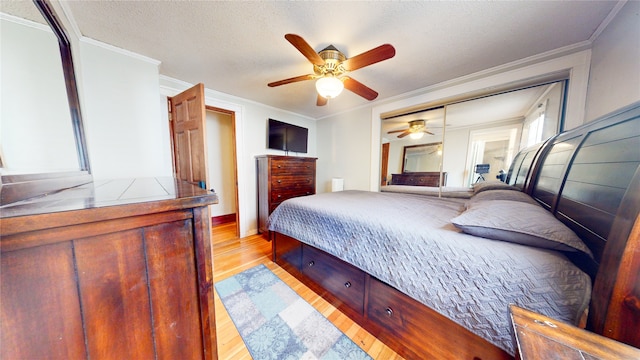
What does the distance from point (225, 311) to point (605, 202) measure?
2.26 meters

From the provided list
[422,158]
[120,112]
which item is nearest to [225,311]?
[120,112]

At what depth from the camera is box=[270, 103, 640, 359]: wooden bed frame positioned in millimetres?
542

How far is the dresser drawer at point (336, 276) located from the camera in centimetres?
135

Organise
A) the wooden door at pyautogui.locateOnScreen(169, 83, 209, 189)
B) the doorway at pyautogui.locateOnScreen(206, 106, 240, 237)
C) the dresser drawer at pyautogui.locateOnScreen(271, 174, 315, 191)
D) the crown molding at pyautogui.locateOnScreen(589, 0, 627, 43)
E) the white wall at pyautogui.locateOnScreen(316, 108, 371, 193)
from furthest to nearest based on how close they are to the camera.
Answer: the doorway at pyautogui.locateOnScreen(206, 106, 240, 237) < the white wall at pyautogui.locateOnScreen(316, 108, 371, 193) < the dresser drawer at pyautogui.locateOnScreen(271, 174, 315, 191) < the wooden door at pyautogui.locateOnScreen(169, 83, 209, 189) < the crown molding at pyautogui.locateOnScreen(589, 0, 627, 43)

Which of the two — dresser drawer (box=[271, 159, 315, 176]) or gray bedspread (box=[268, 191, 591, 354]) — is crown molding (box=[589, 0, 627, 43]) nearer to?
gray bedspread (box=[268, 191, 591, 354])

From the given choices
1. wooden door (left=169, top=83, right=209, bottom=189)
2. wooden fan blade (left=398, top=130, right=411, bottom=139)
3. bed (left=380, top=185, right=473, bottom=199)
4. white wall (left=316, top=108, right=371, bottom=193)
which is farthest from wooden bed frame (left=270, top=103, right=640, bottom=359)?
white wall (left=316, top=108, right=371, bottom=193)

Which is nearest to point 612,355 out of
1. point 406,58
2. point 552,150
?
point 552,150

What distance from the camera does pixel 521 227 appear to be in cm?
88

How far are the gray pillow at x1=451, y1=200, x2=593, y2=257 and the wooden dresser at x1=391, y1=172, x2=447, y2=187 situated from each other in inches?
60.7

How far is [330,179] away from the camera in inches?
144

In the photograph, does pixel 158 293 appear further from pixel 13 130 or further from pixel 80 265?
pixel 13 130

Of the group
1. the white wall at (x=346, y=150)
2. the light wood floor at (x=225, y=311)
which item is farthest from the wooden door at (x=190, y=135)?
the white wall at (x=346, y=150)

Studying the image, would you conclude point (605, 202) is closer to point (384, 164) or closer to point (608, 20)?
point (608, 20)

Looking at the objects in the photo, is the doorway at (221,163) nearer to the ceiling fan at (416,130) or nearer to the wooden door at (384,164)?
the wooden door at (384,164)
